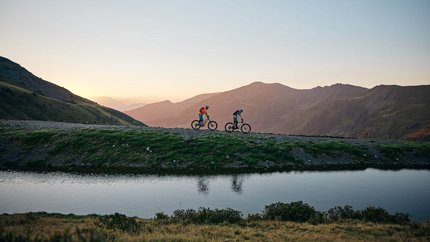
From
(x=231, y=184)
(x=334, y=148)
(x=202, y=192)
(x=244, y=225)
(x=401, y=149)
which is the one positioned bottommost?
(x=244, y=225)

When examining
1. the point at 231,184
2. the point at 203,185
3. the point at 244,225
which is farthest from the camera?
the point at 231,184

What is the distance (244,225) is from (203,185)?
34.6 feet

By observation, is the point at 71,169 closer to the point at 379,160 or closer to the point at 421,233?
the point at 421,233

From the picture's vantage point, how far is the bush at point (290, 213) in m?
17.8

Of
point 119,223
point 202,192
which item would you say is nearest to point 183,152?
point 202,192

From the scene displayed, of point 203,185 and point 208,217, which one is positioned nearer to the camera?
point 208,217

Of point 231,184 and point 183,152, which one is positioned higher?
point 183,152

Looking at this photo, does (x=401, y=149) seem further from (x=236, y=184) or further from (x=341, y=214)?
(x=341, y=214)

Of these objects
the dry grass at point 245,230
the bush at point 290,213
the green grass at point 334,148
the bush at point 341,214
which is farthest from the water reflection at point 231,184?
the green grass at point 334,148

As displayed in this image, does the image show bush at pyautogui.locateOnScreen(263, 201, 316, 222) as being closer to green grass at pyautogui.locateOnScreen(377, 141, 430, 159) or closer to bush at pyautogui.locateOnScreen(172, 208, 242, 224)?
bush at pyautogui.locateOnScreen(172, 208, 242, 224)

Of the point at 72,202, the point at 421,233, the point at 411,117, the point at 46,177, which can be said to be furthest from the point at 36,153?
the point at 411,117

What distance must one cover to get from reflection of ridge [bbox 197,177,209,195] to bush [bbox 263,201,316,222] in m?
6.81

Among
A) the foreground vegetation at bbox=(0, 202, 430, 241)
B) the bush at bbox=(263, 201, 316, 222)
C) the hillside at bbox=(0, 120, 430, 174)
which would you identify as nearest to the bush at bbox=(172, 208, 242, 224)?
the foreground vegetation at bbox=(0, 202, 430, 241)

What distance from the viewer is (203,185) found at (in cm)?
2644
